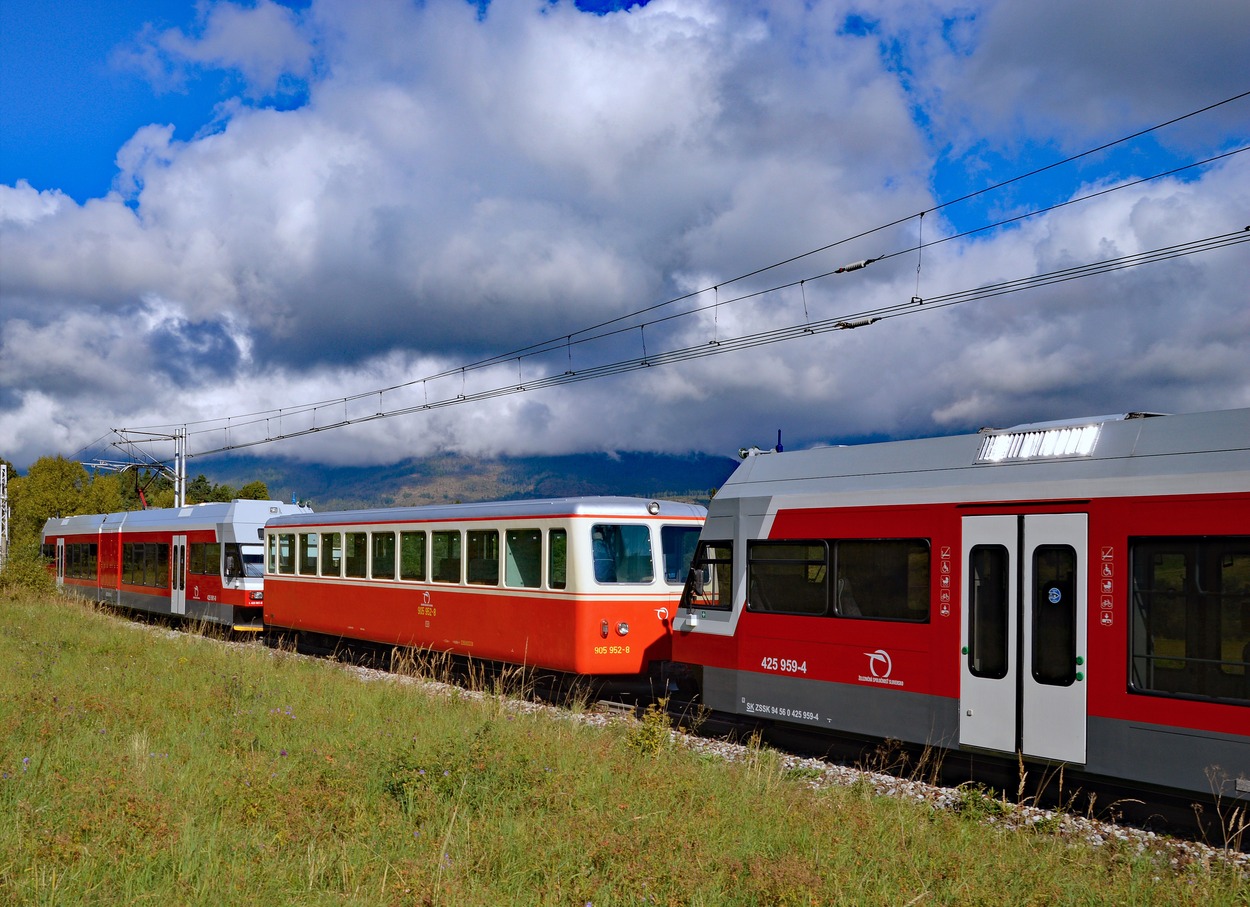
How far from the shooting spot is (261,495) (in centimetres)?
10100

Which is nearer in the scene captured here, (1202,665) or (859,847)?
(859,847)

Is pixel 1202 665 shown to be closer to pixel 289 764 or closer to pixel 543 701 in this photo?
pixel 289 764

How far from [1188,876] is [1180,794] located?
6.88 feet

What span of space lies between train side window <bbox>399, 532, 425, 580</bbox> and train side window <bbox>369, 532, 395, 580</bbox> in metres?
0.37

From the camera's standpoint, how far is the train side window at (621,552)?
543 inches

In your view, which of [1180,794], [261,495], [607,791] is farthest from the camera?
[261,495]

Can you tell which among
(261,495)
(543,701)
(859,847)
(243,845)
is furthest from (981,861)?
(261,495)

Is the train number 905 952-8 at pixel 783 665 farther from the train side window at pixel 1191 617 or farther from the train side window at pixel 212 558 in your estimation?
the train side window at pixel 212 558

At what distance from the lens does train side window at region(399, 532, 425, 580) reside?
1703cm

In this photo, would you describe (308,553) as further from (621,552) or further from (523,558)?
(621,552)

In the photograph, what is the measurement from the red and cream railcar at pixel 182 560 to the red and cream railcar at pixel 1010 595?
16045 mm

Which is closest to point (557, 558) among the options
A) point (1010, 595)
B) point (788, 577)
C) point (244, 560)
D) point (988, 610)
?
point (788, 577)

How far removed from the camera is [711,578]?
467 inches

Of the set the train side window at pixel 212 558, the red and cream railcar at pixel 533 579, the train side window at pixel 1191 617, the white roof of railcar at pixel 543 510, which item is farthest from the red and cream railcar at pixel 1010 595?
the train side window at pixel 212 558
